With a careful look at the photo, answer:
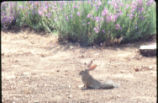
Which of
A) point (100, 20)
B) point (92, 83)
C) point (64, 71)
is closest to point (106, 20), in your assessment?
point (100, 20)

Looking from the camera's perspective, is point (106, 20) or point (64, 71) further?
point (106, 20)

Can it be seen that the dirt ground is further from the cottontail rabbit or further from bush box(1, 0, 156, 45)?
bush box(1, 0, 156, 45)

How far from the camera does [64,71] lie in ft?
19.0

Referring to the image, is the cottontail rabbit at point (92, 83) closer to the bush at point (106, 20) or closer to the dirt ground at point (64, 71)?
the dirt ground at point (64, 71)

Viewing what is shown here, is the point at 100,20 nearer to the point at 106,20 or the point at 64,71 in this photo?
the point at 106,20

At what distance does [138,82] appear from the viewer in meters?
5.32

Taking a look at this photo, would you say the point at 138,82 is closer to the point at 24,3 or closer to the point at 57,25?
the point at 57,25

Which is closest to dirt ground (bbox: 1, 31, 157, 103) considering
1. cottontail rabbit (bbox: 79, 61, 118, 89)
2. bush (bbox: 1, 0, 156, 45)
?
cottontail rabbit (bbox: 79, 61, 118, 89)

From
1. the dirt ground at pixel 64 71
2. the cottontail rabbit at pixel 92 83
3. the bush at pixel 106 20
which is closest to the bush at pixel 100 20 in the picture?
the bush at pixel 106 20

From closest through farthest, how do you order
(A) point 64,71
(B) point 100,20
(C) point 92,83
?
1. (C) point 92,83
2. (A) point 64,71
3. (B) point 100,20

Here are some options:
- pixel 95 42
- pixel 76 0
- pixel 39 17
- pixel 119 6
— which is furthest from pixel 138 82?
pixel 39 17

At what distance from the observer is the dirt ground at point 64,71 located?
4.54 m

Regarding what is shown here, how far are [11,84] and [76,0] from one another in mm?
3630

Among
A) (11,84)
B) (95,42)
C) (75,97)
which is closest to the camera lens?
(75,97)
